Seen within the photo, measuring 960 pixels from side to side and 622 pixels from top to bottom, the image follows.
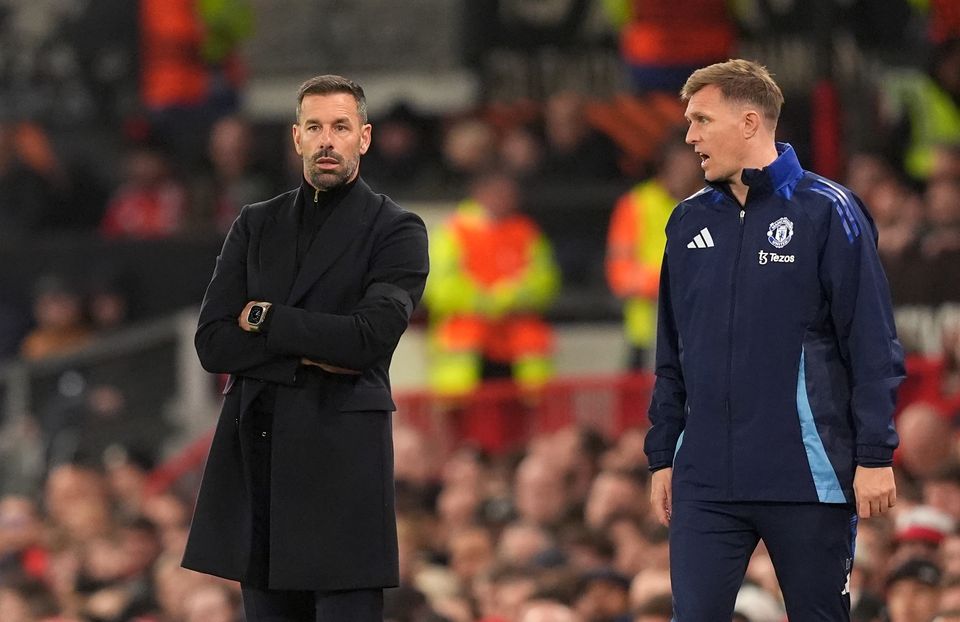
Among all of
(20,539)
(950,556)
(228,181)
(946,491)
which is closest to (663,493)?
(950,556)

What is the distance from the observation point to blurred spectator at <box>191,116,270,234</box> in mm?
16531

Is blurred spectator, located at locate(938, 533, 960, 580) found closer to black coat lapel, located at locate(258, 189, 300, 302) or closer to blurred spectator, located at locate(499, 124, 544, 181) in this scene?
black coat lapel, located at locate(258, 189, 300, 302)

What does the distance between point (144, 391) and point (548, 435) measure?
12.7 ft

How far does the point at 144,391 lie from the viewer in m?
14.5

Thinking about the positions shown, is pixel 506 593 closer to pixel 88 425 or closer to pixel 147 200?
pixel 88 425

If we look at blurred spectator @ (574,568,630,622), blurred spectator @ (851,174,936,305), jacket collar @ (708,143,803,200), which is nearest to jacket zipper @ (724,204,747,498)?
jacket collar @ (708,143,803,200)

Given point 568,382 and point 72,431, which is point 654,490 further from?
point 72,431

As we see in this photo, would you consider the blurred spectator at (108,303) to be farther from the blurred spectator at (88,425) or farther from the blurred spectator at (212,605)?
the blurred spectator at (212,605)

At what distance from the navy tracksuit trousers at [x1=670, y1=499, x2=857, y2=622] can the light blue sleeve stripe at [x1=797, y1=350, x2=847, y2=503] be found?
42 mm

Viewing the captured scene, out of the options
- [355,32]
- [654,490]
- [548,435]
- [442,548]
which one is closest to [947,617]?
[654,490]

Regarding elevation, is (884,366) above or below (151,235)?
below

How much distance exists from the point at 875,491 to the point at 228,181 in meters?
12.1

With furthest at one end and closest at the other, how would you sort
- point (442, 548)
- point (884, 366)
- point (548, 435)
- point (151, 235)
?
point (151, 235) < point (548, 435) < point (442, 548) < point (884, 366)

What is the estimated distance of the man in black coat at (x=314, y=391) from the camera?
536 cm
